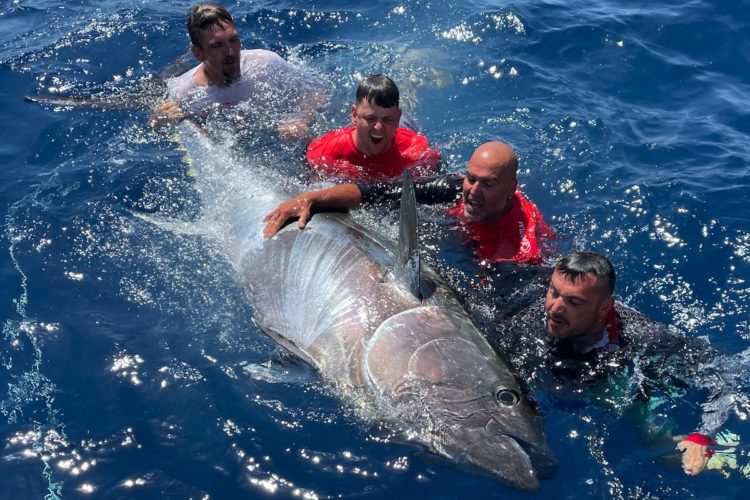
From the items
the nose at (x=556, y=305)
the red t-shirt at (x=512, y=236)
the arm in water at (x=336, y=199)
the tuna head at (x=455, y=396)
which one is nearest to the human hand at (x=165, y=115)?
the arm in water at (x=336, y=199)

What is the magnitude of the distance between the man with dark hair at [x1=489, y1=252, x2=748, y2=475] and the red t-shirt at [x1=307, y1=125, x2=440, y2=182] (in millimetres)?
2240

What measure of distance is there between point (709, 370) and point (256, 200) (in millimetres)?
3671

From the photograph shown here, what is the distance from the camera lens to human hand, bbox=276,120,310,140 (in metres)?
7.36

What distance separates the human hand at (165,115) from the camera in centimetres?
755

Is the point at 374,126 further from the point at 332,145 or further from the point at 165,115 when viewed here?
the point at 165,115

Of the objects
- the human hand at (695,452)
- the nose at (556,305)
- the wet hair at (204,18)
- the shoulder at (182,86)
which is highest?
the wet hair at (204,18)

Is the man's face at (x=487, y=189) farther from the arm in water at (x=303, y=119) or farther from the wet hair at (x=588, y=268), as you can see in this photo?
the arm in water at (x=303, y=119)

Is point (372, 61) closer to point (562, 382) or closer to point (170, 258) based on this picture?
point (170, 258)

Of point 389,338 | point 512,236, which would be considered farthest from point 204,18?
point 389,338

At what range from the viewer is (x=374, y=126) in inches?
246

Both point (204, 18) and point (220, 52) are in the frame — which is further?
point (220, 52)

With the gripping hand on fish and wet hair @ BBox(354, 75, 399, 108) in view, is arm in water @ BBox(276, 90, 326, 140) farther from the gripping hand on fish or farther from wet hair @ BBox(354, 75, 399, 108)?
the gripping hand on fish

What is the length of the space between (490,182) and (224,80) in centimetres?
372

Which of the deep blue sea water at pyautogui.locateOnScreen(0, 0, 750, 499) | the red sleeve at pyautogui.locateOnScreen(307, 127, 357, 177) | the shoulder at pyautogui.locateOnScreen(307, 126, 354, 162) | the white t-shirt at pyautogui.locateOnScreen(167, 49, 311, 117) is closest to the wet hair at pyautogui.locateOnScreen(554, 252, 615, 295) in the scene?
the deep blue sea water at pyautogui.locateOnScreen(0, 0, 750, 499)
